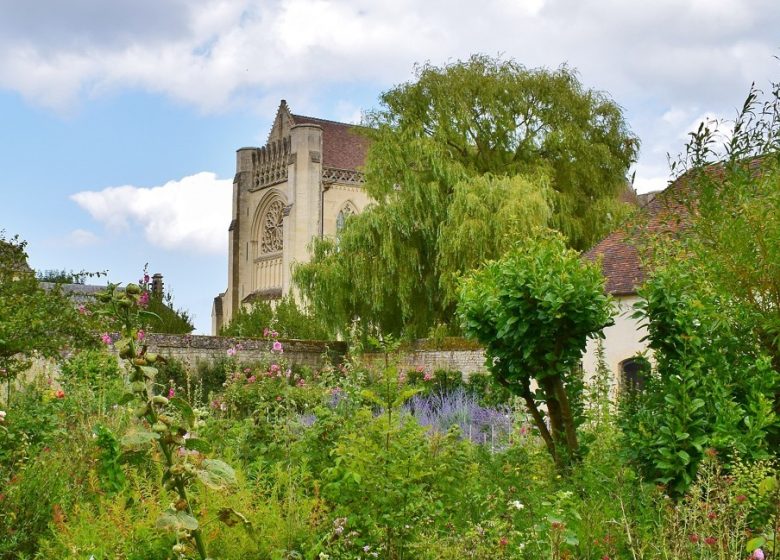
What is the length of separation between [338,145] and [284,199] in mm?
4151

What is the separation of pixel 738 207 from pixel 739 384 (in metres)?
1.14

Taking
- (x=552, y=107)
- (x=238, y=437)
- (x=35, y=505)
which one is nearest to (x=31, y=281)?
(x=238, y=437)

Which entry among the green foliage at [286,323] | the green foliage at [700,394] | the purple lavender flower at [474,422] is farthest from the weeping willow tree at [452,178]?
the green foliage at [700,394]

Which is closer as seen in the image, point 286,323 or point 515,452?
point 515,452

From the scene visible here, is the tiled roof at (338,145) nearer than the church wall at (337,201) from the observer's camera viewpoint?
No

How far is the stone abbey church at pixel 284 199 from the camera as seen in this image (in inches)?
1855

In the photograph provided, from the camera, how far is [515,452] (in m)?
7.18

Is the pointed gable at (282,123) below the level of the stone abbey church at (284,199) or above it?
above

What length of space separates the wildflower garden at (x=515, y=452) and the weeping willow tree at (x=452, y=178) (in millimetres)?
15502

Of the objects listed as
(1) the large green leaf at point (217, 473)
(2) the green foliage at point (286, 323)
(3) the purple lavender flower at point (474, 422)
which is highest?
(2) the green foliage at point (286, 323)

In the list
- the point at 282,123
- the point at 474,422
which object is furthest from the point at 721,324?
the point at 282,123

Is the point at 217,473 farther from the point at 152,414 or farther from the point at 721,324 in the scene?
the point at 721,324

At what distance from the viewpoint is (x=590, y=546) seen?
4.84 m

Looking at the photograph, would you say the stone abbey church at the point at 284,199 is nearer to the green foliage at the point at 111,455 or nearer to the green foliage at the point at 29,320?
the green foliage at the point at 29,320
